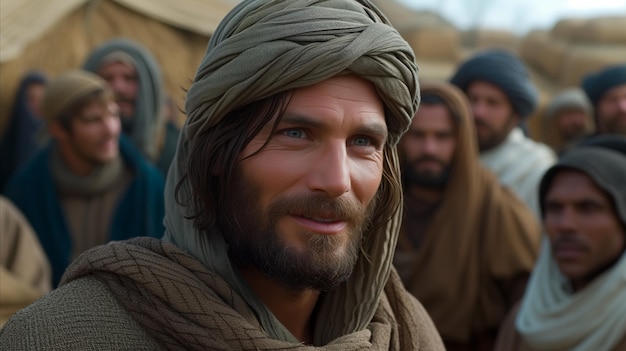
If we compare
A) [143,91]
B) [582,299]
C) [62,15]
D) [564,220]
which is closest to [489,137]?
[143,91]

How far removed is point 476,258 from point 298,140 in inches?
138

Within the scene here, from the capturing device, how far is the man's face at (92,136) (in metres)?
6.11

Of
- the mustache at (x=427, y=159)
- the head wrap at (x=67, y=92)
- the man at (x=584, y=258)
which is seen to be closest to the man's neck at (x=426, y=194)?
the mustache at (x=427, y=159)

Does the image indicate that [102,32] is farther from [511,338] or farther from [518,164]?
[511,338]

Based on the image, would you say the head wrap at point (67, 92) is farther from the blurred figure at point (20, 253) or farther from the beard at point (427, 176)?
the beard at point (427, 176)

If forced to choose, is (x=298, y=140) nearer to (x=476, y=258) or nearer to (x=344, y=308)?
(x=344, y=308)

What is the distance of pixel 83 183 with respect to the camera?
6039 millimetres

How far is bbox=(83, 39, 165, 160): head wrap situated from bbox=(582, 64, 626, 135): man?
303 centimetres

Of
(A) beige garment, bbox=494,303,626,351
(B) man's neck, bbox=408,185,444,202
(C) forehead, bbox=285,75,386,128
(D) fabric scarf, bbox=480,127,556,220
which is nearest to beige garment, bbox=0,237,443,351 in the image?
(C) forehead, bbox=285,75,386,128

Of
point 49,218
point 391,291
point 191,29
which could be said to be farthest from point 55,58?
point 391,291

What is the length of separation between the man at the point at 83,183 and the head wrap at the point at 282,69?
3.40m

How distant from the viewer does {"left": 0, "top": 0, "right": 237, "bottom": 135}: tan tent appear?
33.1 ft

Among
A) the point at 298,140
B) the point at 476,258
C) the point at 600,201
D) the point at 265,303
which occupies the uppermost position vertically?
the point at 298,140

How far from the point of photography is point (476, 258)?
5.64m
